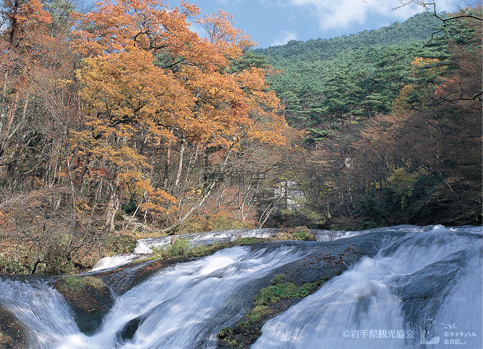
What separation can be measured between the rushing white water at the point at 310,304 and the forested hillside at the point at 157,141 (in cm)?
417

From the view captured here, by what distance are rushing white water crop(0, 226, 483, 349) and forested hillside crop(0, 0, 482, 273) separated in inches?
164

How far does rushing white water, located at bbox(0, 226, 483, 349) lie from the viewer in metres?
5.65

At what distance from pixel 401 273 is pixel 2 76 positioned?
15251mm

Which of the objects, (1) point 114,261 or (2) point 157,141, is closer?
(1) point 114,261

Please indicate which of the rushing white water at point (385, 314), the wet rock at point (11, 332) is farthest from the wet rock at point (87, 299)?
the rushing white water at point (385, 314)

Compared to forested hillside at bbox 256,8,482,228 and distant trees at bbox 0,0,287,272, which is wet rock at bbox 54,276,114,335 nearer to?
distant trees at bbox 0,0,287,272

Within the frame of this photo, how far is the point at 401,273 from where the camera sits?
314 inches

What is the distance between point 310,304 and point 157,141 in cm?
1344

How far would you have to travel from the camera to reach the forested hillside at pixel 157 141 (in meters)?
13.2

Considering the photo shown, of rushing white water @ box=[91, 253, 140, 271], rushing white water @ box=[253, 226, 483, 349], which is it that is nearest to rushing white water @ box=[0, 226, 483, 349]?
rushing white water @ box=[253, 226, 483, 349]

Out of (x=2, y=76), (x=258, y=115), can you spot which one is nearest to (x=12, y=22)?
(x=2, y=76)

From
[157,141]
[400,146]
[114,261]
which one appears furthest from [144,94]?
[400,146]

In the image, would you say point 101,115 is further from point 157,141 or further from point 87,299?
point 87,299

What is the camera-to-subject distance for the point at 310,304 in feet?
22.5
